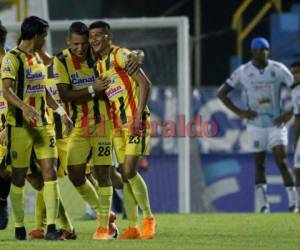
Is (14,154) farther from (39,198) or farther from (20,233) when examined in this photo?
(39,198)

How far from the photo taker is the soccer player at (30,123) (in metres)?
11.6

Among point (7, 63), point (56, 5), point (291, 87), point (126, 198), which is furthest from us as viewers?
point (56, 5)

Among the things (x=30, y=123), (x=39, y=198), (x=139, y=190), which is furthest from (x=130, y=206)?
(x=30, y=123)

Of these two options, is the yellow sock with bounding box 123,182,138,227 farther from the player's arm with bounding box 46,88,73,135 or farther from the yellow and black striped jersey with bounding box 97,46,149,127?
the player's arm with bounding box 46,88,73,135

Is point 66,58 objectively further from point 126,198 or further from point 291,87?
point 291,87

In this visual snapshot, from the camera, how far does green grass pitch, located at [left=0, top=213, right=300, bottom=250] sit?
11195mm

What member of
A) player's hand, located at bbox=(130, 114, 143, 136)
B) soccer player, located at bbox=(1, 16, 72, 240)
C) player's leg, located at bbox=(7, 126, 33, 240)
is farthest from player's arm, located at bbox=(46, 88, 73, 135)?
player's hand, located at bbox=(130, 114, 143, 136)

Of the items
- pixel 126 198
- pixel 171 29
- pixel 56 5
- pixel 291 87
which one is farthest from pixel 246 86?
pixel 56 5

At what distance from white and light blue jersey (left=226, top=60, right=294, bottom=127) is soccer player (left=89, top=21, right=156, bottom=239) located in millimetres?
5684

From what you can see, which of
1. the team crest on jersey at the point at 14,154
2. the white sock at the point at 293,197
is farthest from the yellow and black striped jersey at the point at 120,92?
the white sock at the point at 293,197

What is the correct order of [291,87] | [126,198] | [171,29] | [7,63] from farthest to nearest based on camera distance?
[171,29]
[291,87]
[126,198]
[7,63]

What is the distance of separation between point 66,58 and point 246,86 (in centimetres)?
627

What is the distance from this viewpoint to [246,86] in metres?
18.0

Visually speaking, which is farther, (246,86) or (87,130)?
(246,86)
